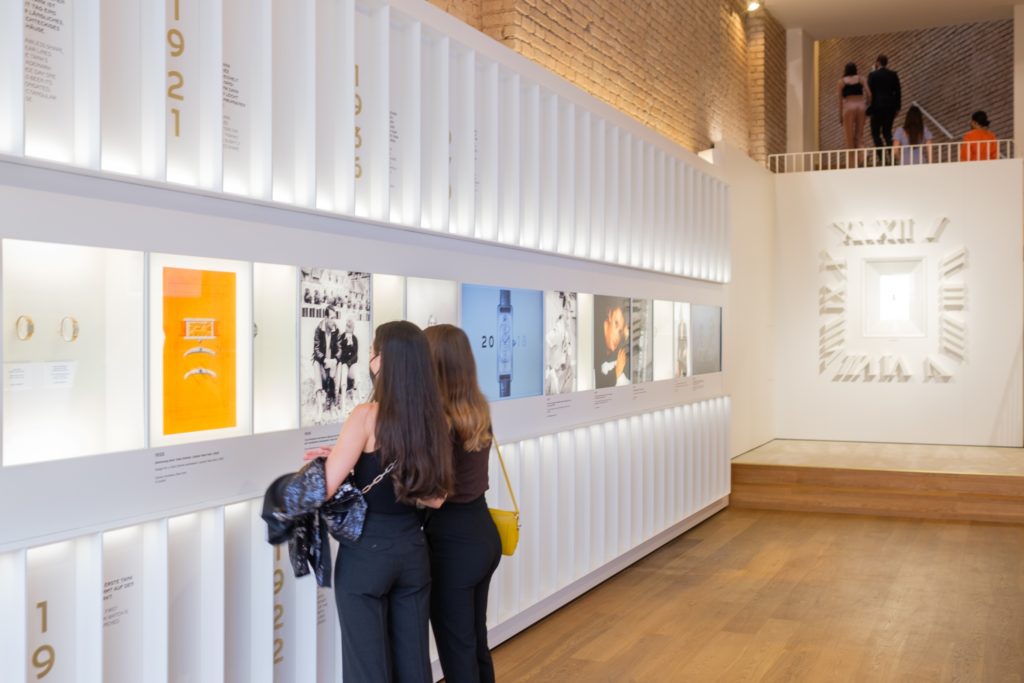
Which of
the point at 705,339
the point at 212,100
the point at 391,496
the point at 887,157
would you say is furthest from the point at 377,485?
the point at 887,157

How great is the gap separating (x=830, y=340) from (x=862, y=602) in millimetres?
7169

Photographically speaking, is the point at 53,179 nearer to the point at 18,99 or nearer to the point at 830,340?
the point at 18,99

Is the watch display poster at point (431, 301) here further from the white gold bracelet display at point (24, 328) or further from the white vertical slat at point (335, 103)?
the white gold bracelet display at point (24, 328)

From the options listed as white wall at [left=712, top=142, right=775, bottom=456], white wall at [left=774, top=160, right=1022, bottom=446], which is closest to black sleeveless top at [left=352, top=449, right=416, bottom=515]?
white wall at [left=712, top=142, right=775, bottom=456]

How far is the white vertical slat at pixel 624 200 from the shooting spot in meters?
7.52

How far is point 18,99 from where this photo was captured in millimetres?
2908

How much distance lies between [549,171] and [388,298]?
2.03 m

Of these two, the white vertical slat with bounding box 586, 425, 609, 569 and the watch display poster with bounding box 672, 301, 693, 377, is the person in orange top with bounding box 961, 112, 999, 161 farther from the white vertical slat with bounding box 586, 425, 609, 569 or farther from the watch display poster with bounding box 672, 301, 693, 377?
the white vertical slat with bounding box 586, 425, 609, 569

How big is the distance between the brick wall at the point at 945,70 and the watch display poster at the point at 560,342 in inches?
533

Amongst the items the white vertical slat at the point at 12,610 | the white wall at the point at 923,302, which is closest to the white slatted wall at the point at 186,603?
the white vertical slat at the point at 12,610

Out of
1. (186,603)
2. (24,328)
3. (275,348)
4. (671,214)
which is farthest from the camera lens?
(671,214)

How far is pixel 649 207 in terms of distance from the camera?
816cm

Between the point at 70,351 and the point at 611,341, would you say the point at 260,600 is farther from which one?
the point at 611,341

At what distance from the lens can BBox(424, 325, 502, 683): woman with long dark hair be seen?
11.9 feet
